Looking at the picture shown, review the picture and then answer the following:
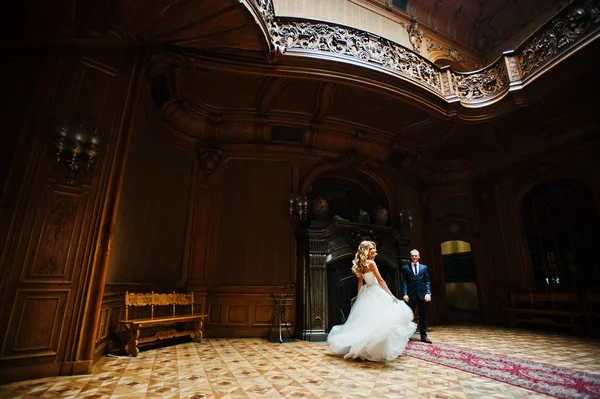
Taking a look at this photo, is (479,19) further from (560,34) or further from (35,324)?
(35,324)

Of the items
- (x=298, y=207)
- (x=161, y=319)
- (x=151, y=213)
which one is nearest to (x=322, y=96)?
(x=298, y=207)

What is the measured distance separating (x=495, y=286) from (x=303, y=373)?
277 inches

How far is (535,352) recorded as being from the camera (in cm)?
410

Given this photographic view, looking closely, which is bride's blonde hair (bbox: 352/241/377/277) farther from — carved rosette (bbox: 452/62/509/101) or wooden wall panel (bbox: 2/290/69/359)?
carved rosette (bbox: 452/62/509/101)

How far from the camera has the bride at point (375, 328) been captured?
341 centimetres

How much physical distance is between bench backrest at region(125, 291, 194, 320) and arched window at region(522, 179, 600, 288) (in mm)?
8219

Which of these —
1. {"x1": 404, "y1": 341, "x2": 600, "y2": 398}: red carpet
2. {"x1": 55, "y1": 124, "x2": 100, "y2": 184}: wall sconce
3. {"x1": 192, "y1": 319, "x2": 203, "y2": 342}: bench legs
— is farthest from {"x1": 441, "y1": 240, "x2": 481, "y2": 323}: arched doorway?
{"x1": 55, "y1": 124, "x2": 100, "y2": 184}: wall sconce

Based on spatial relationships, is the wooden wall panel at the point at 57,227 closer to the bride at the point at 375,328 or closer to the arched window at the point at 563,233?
the bride at the point at 375,328

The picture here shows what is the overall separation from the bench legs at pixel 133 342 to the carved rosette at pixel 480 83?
7428mm

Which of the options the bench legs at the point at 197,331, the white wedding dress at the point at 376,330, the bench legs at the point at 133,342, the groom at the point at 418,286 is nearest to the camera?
the white wedding dress at the point at 376,330

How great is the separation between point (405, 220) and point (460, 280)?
524 cm

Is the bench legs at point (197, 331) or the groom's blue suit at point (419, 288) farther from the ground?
the groom's blue suit at point (419, 288)

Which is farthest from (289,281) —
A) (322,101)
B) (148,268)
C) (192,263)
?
(322,101)

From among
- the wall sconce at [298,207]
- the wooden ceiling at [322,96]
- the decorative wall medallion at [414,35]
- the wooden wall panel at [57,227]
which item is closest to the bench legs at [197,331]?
the wooden wall panel at [57,227]
